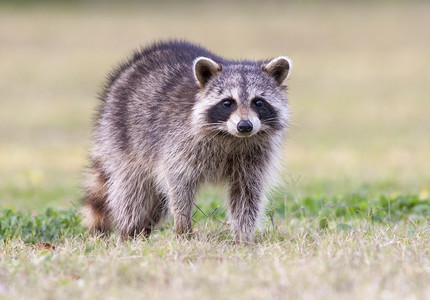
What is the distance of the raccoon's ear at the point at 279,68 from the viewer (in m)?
5.79

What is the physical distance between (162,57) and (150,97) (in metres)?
0.52

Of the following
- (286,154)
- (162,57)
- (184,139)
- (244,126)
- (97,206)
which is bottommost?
(286,154)

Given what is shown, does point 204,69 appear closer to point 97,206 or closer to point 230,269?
point 97,206

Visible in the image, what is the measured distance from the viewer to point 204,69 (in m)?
5.73

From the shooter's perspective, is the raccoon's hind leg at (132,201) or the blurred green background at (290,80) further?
the blurred green background at (290,80)

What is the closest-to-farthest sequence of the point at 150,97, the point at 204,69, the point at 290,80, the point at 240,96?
the point at 240,96, the point at 204,69, the point at 150,97, the point at 290,80

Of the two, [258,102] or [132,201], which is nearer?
[258,102]

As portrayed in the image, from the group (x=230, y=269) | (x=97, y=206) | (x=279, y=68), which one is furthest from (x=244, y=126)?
(x=97, y=206)

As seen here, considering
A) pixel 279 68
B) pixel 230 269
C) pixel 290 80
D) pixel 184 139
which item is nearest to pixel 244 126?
pixel 184 139

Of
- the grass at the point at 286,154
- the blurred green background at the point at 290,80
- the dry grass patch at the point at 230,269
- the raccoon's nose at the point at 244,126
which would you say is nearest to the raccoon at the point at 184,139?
the raccoon's nose at the point at 244,126

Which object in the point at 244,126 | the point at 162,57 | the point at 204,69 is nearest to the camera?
the point at 244,126

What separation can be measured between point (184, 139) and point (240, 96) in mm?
593

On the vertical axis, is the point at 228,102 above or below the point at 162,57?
below

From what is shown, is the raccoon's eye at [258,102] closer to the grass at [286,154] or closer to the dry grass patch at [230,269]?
the grass at [286,154]
